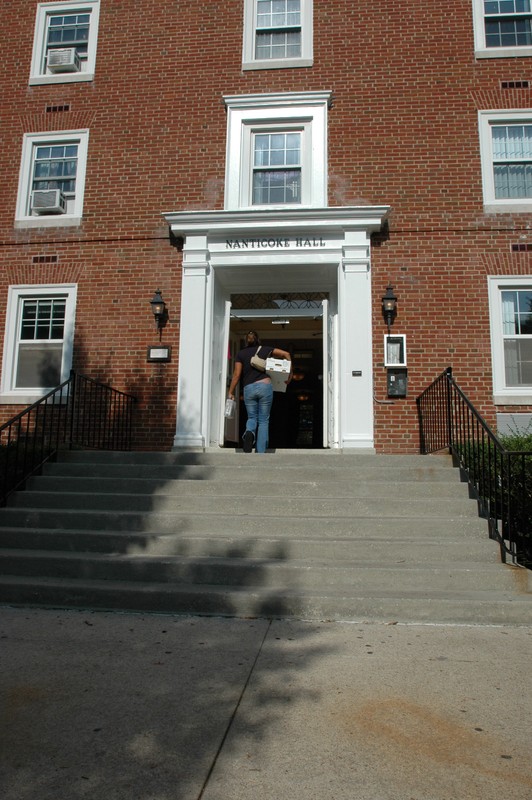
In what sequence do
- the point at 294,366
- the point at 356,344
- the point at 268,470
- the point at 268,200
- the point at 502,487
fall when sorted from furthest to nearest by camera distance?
the point at 294,366, the point at 268,200, the point at 356,344, the point at 268,470, the point at 502,487

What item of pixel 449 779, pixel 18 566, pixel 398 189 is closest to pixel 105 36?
pixel 398 189

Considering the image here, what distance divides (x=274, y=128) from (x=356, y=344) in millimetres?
3848

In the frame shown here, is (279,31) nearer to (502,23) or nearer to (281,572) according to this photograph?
(502,23)

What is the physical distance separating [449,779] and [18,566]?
3.92 meters

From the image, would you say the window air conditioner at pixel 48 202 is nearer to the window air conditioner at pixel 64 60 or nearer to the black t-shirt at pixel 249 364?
the window air conditioner at pixel 64 60

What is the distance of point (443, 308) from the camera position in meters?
8.36

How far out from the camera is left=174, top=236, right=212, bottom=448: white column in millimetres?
8289

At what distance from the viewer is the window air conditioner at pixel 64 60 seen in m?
9.82

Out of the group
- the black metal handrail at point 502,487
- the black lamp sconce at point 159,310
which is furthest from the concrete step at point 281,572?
the black lamp sconce at point 159,310

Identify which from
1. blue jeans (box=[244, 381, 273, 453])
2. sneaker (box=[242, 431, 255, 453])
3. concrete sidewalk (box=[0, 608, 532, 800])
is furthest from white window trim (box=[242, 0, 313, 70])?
concrete sidewalk (box=[0, 608, 532, 800])

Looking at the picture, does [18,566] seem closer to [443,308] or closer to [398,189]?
[443,308]

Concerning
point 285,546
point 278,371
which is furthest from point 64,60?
point 285,546

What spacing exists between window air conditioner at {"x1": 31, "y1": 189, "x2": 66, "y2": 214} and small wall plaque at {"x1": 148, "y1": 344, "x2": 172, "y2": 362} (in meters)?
2.90

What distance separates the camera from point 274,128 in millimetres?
9320
